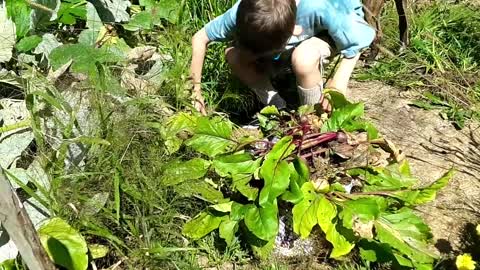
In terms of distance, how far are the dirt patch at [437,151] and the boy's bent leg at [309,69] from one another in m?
Result: 0.42

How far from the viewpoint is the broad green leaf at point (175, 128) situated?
252 centimetres

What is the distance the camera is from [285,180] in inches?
91.0

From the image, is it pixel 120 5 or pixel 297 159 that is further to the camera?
pixel 120 5

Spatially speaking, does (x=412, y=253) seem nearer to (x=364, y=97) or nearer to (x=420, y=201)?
(x=420, y=201)

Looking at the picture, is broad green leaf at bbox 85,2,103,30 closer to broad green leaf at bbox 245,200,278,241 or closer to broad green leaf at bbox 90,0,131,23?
broad green leaf at bbox 90,0,131,23

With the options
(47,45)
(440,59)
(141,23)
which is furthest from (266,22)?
(440,59)

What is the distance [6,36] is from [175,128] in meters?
0.73

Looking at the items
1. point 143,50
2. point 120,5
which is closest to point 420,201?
point 143,50

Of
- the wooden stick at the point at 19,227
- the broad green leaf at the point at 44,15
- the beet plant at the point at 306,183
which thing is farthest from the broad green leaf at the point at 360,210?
the broad green leaf at the point at 44,15

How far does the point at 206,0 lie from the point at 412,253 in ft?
5.10

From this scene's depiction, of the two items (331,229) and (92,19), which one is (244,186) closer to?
(331,229)

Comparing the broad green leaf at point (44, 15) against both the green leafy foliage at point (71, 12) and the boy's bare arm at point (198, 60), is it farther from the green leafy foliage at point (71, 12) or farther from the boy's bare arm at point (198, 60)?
the boy's bare arm at point (198, 60)

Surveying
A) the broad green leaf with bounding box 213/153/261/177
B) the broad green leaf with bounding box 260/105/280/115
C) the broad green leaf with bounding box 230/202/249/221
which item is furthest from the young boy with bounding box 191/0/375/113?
the broad green leaf with bounding box 230/202/249/221

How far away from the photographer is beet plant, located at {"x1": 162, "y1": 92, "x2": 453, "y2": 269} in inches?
90.7
